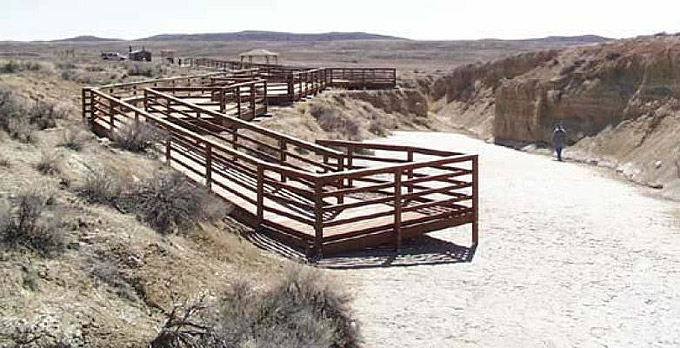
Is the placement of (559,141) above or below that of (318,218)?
below

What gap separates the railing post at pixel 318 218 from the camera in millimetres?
12398

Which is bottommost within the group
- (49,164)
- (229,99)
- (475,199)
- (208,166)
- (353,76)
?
(475,199)

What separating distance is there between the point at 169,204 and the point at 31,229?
114 inches

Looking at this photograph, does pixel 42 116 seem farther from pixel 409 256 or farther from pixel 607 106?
pixel 607 106

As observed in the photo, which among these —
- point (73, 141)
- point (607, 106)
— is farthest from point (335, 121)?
point (73, 141)

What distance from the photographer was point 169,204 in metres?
11.2

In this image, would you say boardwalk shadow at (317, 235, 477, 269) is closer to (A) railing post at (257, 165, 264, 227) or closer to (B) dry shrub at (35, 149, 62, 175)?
(A) railing post at (257, 165, 264, 227)

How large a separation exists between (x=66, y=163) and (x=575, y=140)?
2794 centimetres

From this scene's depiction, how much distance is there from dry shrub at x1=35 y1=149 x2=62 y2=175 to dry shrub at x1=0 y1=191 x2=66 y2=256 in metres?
2.59

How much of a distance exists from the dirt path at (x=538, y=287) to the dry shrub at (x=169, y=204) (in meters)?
2.17

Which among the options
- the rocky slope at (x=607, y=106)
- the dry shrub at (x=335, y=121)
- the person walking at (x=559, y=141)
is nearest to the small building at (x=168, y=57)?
the rocky slope at (x=607, y=106)

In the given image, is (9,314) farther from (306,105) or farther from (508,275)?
(306,105)

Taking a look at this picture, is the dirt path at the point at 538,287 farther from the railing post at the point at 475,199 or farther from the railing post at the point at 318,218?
the railing post at the point at 318,218

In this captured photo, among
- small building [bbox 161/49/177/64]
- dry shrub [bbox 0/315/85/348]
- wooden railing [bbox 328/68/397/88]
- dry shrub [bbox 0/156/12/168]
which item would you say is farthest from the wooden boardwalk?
small building [bbox 161/49/177/64]
